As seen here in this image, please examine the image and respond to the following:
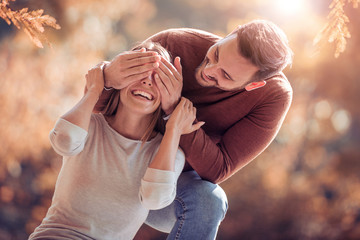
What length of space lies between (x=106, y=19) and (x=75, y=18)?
0.42 m

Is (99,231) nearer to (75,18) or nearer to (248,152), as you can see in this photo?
(248,152)

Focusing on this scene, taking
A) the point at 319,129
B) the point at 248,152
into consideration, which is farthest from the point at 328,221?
the point at 248,152

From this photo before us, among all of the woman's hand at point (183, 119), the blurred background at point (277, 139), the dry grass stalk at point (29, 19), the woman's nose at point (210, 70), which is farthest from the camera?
the blurred background at point (277, 139)

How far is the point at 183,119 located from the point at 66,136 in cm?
32

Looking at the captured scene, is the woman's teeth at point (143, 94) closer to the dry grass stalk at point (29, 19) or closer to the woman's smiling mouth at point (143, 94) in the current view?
the woman's smiling mouth at point (143, 94)

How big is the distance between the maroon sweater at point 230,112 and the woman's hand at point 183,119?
114mm

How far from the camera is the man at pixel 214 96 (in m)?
1.17

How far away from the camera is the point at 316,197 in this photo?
4.55 m

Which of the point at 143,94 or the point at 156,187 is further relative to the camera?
the point at 143,94

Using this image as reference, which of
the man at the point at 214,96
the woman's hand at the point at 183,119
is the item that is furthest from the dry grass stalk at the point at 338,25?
the woman's hand at the point at 183,119

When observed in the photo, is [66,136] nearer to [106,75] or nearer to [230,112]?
[106,75]

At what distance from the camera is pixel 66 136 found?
1089 mm

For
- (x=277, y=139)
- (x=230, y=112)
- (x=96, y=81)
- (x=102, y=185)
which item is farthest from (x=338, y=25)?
(x=277, y=139)

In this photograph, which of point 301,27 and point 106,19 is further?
point 106,19
